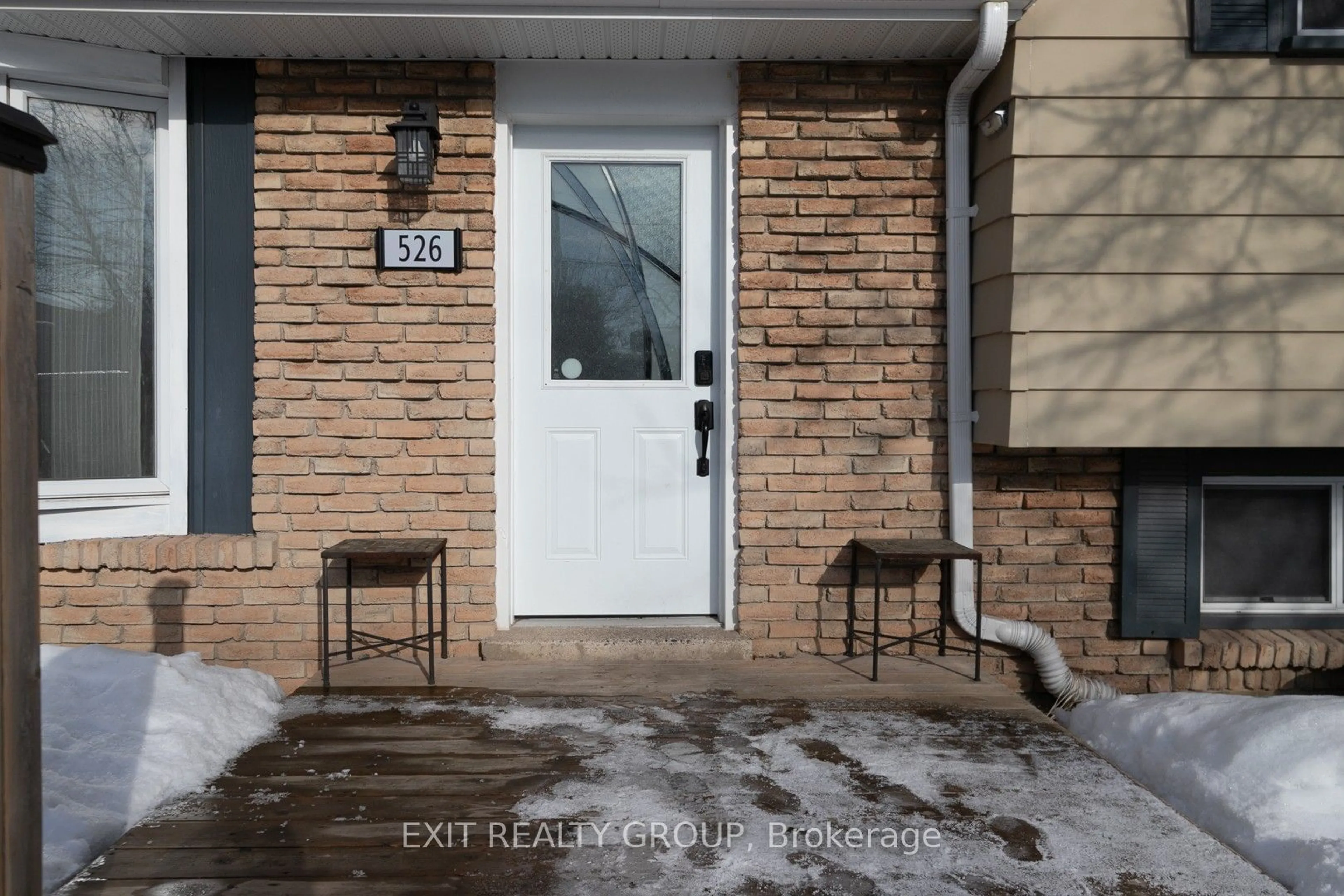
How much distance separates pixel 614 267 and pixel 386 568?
1.46 meters

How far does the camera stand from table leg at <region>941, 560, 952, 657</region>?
3.92 meters

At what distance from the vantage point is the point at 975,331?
3.87 metres

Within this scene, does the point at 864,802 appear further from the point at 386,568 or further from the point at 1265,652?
the point at 1265,652

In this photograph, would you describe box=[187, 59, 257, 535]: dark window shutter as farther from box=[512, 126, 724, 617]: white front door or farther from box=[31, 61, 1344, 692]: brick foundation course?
box=[512, 126, 724, 617]: white front door

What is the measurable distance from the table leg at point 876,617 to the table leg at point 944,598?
24 centimetres

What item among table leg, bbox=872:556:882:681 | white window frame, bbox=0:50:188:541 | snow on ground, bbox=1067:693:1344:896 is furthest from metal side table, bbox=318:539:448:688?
snow on ground, bbox=1067:693:1344:896

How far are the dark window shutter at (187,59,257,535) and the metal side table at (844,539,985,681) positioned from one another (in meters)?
2.34

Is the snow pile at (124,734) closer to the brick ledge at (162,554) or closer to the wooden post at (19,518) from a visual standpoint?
the brick ledge at (162,554)

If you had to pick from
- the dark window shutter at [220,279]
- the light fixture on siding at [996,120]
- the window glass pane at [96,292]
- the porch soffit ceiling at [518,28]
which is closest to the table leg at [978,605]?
the light fixture on siding at [996,120]

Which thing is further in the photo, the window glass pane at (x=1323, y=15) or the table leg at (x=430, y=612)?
the window glass pane at (x=1323, y=15)

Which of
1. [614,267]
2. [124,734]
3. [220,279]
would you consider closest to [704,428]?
[614,267]

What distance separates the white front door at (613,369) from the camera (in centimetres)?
401

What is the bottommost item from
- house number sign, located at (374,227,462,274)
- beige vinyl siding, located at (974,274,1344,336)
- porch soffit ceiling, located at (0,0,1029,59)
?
beige vinyl siding, located at (974,274,1344,336)

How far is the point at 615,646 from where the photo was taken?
148 inches
